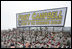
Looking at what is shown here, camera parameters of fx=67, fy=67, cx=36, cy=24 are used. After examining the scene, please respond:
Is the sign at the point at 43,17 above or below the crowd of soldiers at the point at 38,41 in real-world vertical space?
above

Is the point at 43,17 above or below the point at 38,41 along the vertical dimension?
above

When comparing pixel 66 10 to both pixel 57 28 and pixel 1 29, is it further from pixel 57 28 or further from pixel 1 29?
pixel 1 29

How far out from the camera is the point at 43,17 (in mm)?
2482

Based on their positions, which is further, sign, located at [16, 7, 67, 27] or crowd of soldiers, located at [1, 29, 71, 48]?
sign, located at [16, 7, 67, 27]

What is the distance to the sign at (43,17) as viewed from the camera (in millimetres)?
2223

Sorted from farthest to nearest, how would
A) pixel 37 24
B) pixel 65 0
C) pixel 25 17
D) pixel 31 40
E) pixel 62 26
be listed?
pixel 25 17
pixel 37 24
pixel 62 26
pixel 65 0
pixel 31 40

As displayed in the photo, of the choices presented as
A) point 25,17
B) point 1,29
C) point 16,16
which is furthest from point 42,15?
point 1,29

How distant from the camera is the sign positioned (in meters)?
2.22

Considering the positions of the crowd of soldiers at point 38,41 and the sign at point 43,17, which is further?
the sign at point 43,17

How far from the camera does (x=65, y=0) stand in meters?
2.10

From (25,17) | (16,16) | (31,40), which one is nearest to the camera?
(31,40)

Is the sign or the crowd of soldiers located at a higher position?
the sign

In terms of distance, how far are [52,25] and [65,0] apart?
0.91 metres

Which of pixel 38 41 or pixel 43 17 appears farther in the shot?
pixel 43 17
